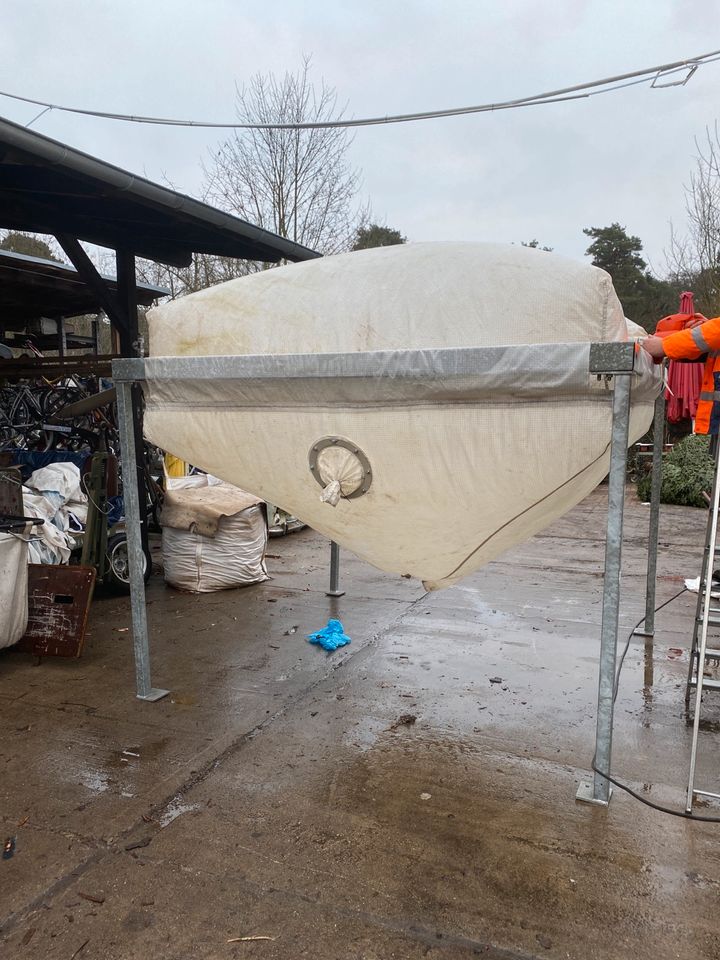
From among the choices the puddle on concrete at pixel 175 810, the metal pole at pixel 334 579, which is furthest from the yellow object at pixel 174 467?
the puddle on concrete at pixel 175 810

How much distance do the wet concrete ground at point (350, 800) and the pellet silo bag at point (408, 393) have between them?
89cm

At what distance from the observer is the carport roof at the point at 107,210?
3.69 m

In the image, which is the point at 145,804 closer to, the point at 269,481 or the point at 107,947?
the point at 107,947

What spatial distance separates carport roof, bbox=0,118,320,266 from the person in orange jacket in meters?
3.21

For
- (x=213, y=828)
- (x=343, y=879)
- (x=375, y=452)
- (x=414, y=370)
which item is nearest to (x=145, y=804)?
(x=213, y=828)

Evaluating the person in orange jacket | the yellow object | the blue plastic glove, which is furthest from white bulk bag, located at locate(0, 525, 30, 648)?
the yellow object

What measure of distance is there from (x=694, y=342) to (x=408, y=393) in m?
1.16

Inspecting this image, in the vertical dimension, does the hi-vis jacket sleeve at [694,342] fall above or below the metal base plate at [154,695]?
above

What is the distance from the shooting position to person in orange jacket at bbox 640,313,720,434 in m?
2.60

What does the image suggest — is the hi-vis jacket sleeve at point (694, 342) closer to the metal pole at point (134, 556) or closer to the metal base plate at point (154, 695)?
the metal pole at point (134, 556)

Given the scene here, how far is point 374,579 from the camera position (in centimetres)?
603

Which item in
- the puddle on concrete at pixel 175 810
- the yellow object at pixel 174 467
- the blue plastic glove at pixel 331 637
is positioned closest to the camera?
the puddle on concrete at pixel 175 810

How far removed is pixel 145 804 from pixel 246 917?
75 cm

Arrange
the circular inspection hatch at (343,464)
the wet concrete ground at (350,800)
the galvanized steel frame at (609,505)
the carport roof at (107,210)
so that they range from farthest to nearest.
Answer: the carport roof at (107,210) → the circular inspection hatch at (343,464) → the galvanized steel frame at (609,505) → the wet concrete ground at (350,800)
